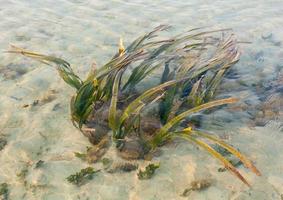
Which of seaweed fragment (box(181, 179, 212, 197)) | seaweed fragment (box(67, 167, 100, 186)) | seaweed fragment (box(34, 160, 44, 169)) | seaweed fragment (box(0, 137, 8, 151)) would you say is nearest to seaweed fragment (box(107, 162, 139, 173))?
seaweed fragment (box(67, 167, 100, 186))

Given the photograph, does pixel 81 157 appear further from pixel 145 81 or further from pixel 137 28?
pixel 137 28

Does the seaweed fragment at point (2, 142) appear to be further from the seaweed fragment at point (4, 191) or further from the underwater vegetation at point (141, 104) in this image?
the underwater vegetation at point (141, 104)

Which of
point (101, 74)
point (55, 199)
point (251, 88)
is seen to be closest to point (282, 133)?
point (251, 88)

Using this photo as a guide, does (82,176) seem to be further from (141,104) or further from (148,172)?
(141,104)

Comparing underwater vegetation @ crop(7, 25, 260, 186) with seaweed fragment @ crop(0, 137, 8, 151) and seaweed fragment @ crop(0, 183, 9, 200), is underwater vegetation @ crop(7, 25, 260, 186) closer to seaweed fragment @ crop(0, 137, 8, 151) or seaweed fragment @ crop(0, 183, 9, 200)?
seaweed fragment @ crop(0, 183, 9, 200)

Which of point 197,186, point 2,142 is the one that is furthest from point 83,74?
point 197,186

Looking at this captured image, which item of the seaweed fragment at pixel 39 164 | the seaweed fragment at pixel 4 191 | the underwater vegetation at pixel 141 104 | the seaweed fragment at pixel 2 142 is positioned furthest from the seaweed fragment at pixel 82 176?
the seaweed fragment at pixel 2 142
